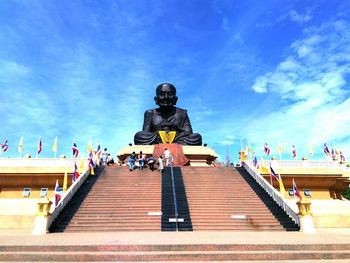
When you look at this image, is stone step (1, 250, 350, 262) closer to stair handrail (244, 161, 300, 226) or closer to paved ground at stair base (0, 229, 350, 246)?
paved ground at stair base (0, 229, 350, 246)

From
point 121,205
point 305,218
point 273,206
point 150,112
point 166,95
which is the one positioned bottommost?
point 305,218

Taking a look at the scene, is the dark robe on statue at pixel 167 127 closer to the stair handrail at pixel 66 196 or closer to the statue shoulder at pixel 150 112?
the statue shoulder at pixel 150 112

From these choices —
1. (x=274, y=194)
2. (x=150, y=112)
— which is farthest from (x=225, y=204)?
(x=150, y=112)

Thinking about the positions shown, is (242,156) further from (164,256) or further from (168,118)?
(164,256)

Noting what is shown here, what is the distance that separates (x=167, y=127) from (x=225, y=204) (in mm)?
15103

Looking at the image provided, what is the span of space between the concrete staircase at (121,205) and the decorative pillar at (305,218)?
16.5 feet

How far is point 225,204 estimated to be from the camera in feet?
42.1

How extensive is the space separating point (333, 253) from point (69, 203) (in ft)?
33.1

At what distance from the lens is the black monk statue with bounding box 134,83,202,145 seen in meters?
26.5

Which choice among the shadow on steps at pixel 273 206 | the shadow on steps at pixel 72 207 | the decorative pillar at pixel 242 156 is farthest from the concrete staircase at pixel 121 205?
the decorative pillar at pixel 242 156

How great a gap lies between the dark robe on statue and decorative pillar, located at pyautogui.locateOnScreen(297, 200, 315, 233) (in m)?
15.0

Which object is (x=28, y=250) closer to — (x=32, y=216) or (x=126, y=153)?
(x=32, y=216)

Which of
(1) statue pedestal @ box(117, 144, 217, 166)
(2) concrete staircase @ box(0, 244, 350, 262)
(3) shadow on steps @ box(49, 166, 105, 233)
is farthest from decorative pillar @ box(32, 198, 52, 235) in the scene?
(1) statue pedestal @ box(117, 144, 217, 166)

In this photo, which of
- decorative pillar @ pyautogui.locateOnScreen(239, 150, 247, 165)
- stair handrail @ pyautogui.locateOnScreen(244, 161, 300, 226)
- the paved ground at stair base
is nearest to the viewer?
the paved ground at stair base
